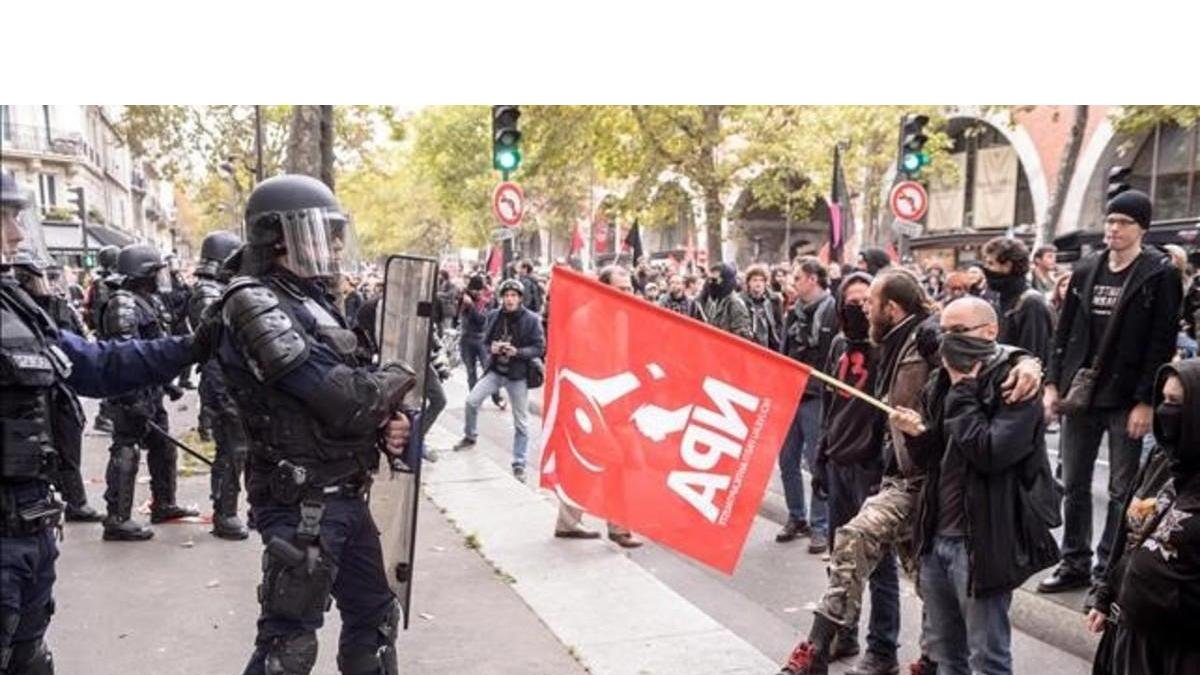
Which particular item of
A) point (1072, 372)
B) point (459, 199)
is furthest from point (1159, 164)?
point (459, 199)

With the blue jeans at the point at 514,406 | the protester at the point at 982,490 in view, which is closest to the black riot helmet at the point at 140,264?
the blue jeans at the point at 514,406

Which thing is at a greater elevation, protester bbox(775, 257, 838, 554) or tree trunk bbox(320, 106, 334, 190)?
tree trunk bbox(320, 106, 334, 190)

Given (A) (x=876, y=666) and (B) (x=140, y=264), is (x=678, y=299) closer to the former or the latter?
(B) (x=140, y=264)

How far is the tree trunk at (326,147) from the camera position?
9.91 meters

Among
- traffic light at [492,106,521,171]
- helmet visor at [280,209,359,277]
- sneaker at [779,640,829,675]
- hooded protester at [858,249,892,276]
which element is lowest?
sneaker at [779,640,829,675]

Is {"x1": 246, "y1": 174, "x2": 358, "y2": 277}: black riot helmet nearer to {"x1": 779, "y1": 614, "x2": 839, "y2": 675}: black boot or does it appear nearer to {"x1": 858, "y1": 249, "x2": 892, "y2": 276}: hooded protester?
{"x1": 779, "y1": 614, "x2": 839, "y2": 675}: black boot

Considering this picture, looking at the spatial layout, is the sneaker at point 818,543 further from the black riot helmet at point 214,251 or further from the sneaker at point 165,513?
the sneaker at point 165,513

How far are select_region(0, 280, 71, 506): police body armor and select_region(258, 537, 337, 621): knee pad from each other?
2.39 feet

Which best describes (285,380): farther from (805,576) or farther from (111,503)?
(111,503)

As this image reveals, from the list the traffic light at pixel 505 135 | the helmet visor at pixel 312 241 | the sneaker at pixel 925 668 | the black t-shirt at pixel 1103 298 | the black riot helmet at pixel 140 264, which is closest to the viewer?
the helmet visor at pixel 312 241

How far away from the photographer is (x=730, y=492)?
3.81 metres

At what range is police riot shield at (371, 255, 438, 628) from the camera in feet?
12.6

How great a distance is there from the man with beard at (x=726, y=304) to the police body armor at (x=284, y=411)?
4.69 m

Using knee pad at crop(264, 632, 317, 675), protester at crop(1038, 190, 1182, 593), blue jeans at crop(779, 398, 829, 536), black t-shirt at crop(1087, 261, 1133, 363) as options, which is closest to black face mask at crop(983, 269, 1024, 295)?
protester at crop(1038, 190, 1182, 593)
